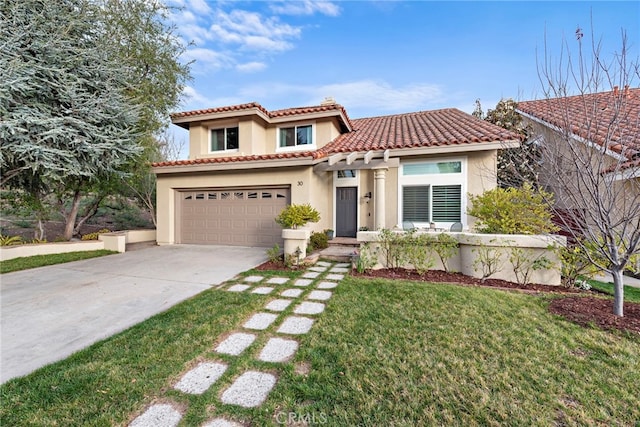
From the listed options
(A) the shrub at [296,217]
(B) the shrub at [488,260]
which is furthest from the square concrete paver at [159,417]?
(B) the shrub at [488,260]

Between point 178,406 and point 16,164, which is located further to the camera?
point 16,164

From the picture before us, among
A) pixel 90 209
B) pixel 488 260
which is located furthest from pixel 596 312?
pixel 90 209

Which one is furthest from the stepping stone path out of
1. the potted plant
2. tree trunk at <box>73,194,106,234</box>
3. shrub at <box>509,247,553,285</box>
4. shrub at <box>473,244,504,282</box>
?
tree trunk at <box>73,194,106,234</box>

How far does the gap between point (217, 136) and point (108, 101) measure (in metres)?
5.97

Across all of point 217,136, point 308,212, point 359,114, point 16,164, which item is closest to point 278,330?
point 308,212

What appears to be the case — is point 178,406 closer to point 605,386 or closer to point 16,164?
point 605,386

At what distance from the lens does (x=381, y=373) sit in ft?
9.18

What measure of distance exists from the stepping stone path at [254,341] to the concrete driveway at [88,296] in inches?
49.0

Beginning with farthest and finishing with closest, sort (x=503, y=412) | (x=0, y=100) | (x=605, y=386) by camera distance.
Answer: (x=0, y=100), (x=605, y=386), (x=503, y=412)

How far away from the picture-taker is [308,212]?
8.23 m

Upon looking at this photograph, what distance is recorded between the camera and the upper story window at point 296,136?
1219 centimetres

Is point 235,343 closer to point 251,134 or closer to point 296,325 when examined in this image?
point 296,325

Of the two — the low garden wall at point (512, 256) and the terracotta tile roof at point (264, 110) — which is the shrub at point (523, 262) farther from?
the terracotta tile roof at point (264, 110)

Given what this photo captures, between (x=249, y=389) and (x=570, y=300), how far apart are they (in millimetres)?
5482
